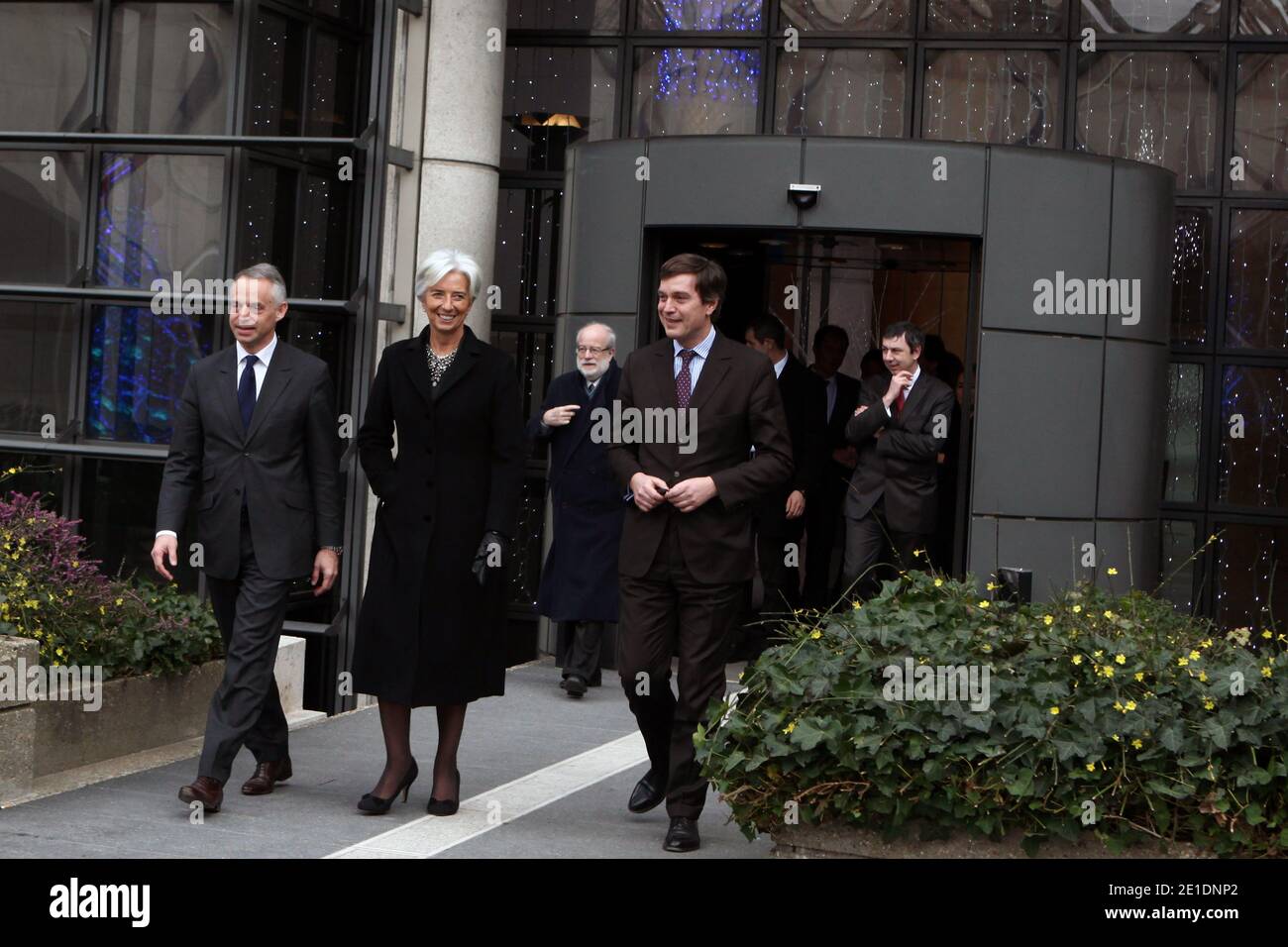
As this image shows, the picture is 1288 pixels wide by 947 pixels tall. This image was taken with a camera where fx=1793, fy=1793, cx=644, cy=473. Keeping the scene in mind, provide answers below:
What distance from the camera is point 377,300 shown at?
10.7 meters

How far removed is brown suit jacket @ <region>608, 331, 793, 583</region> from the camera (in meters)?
6.47

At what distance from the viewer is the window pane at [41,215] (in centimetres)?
1156

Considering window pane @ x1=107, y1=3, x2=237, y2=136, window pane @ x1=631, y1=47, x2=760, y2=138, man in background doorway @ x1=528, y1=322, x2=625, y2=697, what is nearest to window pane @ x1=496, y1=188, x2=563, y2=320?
window pane @ x1=631, y1=47, x2=760, y2=138

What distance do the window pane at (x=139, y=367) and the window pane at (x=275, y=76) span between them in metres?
1.32

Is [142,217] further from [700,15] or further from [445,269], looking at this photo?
[445,269]

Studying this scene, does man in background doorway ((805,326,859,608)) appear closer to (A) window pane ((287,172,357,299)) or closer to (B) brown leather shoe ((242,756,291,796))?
(A) window pane ((287,172,357,299))

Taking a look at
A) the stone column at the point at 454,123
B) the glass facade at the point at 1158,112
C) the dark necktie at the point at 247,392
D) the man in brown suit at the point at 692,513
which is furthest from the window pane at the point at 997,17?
the dark necktie at the point at 247,392

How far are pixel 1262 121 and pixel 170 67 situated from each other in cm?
778

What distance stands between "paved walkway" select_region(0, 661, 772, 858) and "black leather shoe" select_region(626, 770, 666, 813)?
0.21ft

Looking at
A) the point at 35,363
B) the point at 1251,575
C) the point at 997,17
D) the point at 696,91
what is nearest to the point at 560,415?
the point at 35,363

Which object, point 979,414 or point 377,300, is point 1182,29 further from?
point 377,300

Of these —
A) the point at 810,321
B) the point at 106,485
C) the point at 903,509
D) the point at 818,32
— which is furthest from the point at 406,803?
the point at 818,32

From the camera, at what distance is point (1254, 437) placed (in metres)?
13.3
